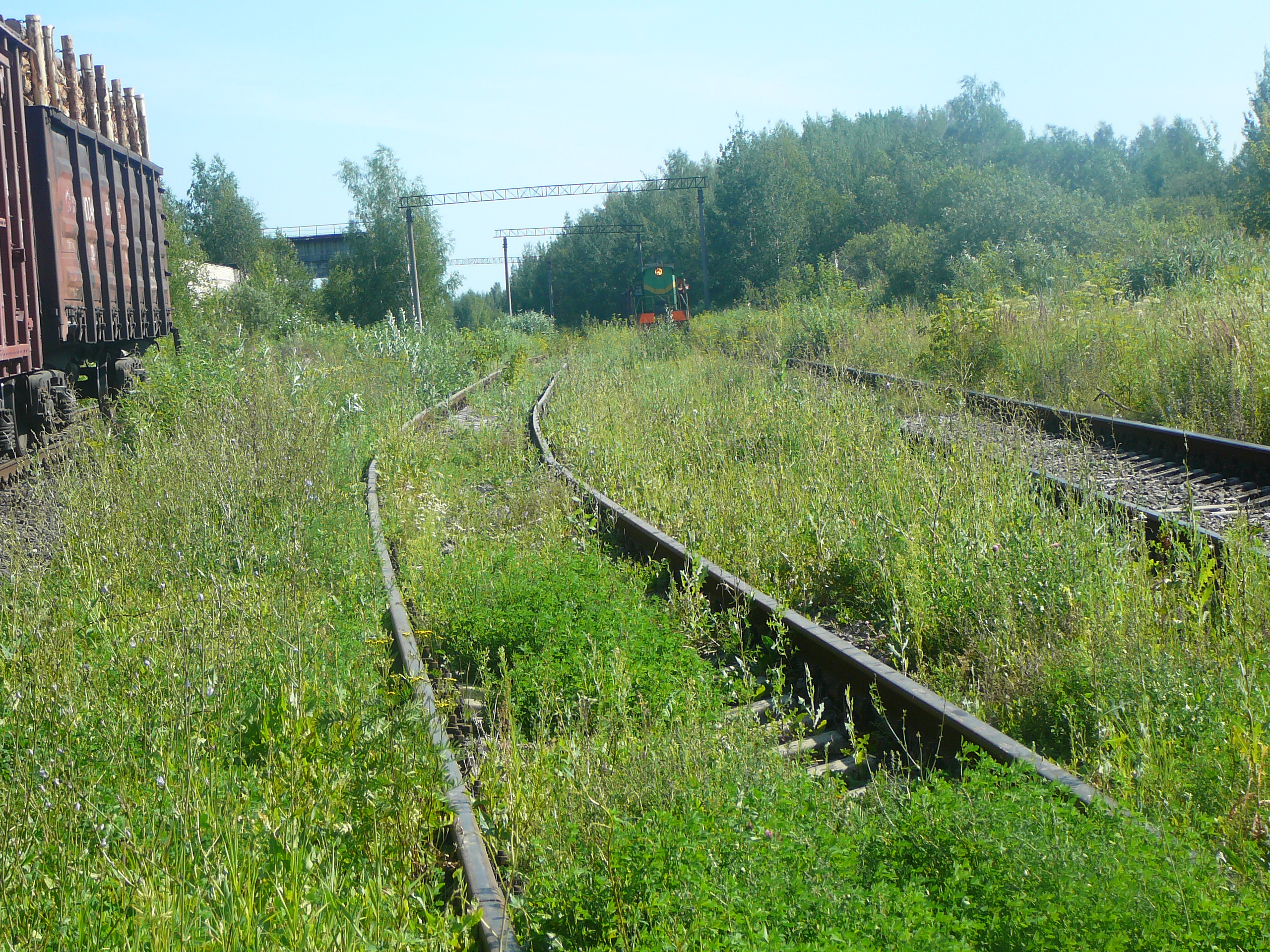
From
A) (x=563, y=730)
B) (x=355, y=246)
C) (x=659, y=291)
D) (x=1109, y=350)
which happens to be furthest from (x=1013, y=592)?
Answer: (x=355, y=246)

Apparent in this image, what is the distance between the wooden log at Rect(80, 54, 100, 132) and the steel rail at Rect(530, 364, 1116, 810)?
10757 millimetres

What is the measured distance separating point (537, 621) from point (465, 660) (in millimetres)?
485

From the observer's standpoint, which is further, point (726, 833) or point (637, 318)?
point (637, 318)

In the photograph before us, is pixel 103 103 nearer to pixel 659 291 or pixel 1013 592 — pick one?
pixel 1013 592

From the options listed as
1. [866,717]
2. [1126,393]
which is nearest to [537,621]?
[866,717]

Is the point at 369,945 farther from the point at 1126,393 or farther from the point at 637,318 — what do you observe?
the point at 637,318

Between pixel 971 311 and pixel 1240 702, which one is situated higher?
pixel 971 311

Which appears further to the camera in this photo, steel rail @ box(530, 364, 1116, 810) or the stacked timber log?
the stacked timber log

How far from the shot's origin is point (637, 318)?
1578 inches

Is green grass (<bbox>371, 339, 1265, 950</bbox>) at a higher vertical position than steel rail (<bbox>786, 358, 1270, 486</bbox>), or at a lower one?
lower

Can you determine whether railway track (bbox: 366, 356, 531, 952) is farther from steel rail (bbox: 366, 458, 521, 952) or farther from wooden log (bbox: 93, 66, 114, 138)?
wooden log (bbox: 93, 66, 114, 138)

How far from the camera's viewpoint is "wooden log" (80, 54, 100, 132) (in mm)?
12617

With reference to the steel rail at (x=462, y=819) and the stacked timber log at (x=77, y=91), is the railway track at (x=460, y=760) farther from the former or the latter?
the stacked timber log at (x=77, y=91)

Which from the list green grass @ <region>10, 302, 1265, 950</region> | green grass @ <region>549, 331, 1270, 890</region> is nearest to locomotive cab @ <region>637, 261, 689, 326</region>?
green grass @ <region>549, 331, 1270, 890</region>
